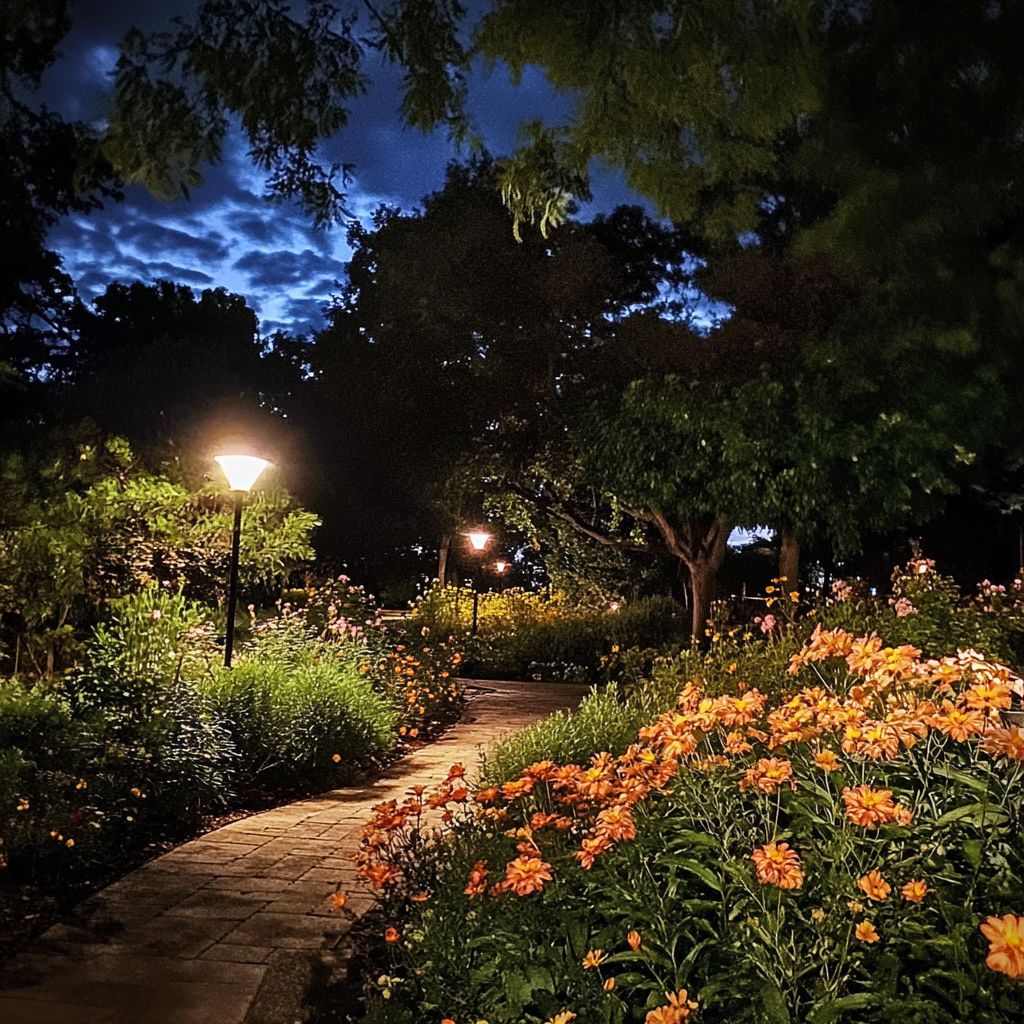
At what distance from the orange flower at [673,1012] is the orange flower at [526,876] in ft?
1.56

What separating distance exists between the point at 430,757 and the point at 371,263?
36.4 feet

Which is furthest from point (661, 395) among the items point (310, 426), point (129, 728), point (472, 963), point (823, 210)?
point (310, 426)

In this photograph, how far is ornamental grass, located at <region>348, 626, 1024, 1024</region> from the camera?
227cm

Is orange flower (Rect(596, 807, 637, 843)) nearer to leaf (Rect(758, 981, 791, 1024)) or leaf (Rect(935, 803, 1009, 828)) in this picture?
leaf (Rect(758, 981, 791, 1024))

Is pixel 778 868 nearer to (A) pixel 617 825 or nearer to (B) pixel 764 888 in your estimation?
(B) pixel 764 888

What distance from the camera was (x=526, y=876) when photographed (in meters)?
2.58

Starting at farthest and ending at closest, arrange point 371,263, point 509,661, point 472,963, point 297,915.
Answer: point 371,263 → point 509,661 → point 297,915 → point 472,963

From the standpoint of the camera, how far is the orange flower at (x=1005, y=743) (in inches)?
96.6

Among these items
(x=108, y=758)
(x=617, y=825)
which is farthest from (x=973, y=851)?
(x=108, y=758)

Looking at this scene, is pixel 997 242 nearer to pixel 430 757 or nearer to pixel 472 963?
pixel 430 757

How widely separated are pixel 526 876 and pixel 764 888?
60 centimetres

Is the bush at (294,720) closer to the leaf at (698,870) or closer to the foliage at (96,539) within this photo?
the foliage at (96,539)

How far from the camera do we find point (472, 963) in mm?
2672

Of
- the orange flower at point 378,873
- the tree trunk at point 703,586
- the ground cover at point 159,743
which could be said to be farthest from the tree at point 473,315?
the orange flower at point 378,873
